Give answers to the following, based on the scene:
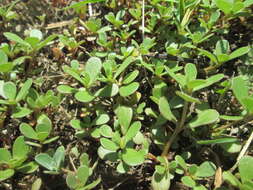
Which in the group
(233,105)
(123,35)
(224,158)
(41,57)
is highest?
→ (123,35)

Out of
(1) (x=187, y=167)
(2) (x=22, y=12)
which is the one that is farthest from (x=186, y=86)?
(2) (x=22, y=12)

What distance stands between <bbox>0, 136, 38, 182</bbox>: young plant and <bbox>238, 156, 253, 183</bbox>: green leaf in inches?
28.5

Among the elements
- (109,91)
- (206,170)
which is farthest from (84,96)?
(206,170)

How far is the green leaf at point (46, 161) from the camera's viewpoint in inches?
41.6

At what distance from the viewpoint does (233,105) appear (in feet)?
4.13

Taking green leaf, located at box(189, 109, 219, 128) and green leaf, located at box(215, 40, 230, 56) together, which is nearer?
green leaf, located at box(189, 109, 219, 128)

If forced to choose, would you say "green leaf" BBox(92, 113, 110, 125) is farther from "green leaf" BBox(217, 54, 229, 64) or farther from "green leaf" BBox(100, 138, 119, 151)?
"green leaf" BBox(217, 54, 229, 64)

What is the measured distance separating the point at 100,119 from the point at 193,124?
0.37 metres

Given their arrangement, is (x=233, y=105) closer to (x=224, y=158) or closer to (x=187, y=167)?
(x=224, y=158)

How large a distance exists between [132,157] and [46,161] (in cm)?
32

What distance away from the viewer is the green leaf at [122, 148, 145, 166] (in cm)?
99

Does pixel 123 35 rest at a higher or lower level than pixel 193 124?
higher

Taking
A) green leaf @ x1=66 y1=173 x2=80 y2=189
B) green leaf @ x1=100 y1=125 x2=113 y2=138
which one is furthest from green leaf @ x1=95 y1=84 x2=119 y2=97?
green leaf @ x1=66 y1=173 x2=80 y2=189

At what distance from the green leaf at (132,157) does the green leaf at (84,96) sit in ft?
0.80
